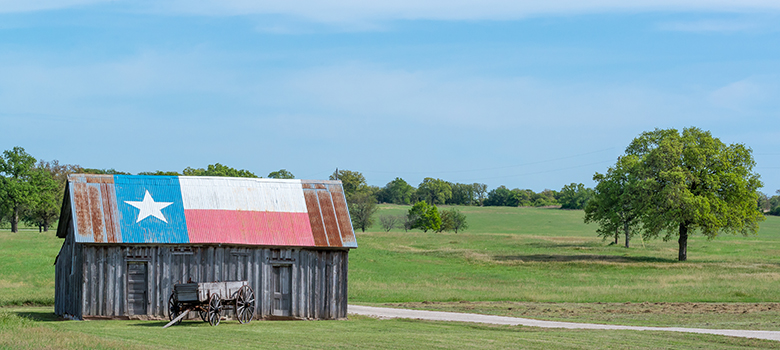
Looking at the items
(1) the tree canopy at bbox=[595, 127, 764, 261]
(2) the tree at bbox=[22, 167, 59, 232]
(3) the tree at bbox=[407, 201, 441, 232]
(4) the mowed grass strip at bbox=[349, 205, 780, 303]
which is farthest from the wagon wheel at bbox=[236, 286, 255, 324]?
(3) the tree at bbox=[407, 201, 441, 232]

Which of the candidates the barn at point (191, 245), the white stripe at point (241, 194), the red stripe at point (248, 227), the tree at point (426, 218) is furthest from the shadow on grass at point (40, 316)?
the tree at point (426, 218)

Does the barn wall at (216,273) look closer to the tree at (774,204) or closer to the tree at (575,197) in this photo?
the tree at (575,197)

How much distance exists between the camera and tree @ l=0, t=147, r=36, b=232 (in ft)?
266

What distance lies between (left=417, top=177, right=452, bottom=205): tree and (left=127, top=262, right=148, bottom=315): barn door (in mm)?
162115

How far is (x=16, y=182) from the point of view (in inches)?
3231

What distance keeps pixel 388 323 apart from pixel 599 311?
10.8m

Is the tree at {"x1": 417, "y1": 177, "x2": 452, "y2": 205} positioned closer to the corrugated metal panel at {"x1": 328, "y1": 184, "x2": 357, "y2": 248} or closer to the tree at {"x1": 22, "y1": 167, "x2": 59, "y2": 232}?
the tree at {"x1": 22, "y1": 167, "x2": 59, "y2": 232}

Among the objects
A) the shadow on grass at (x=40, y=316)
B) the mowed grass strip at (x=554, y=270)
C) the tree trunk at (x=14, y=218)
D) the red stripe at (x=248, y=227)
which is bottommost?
the mowed grass strip at (x=554, y=270)

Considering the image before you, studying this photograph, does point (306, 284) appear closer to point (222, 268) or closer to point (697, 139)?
point (222, 268)

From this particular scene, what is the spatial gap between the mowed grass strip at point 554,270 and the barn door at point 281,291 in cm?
997

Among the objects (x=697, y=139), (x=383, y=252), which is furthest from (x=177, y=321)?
(x=697, y=139)

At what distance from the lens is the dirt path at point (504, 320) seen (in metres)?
21.6

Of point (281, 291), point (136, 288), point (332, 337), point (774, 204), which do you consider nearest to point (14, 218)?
point (136, 288)

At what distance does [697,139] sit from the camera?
64.4 meters
